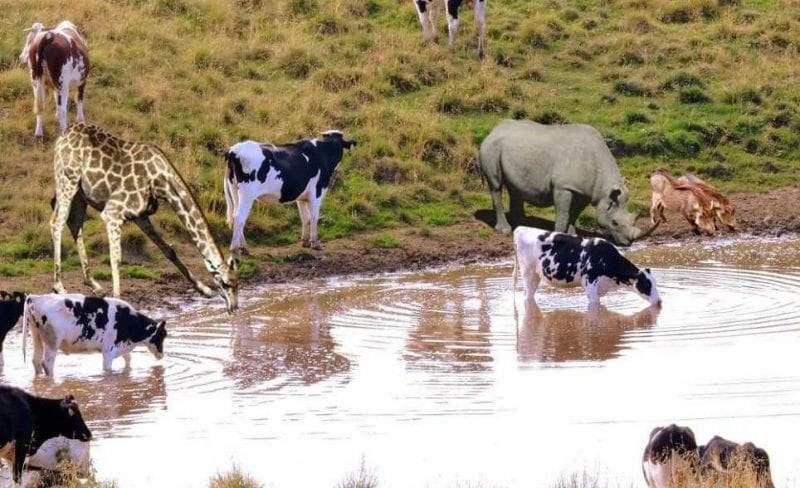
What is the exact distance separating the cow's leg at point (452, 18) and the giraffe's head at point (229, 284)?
10.8 metres

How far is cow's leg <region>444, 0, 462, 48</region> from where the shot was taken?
90.0ft

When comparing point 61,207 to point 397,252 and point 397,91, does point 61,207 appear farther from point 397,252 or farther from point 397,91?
point 397,91

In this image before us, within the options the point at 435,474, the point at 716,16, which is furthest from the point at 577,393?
the point at 716,16

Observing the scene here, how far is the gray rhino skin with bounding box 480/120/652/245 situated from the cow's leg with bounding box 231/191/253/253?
3.53 m

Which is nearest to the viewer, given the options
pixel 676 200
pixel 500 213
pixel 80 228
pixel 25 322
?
pixel 25 322

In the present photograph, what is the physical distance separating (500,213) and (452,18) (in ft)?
21.2

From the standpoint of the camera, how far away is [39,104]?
72.5ft

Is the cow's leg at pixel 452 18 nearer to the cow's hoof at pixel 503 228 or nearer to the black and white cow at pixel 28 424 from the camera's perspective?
the cow's hoof at pixel 503 228

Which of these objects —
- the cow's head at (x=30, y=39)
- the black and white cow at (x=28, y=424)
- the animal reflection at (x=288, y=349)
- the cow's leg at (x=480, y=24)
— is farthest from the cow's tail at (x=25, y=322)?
the cow's leg at (x=480, y=24)

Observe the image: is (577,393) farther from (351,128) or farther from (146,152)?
(351,128)

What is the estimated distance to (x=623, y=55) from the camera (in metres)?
27.3

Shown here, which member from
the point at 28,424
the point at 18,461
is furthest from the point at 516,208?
the point at 18,461

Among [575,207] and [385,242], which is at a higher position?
[575,207]

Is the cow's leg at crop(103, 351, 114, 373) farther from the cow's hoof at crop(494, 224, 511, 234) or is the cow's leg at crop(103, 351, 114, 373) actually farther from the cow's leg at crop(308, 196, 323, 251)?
the cow's hoof at crop(494, 224, 511, 234)
